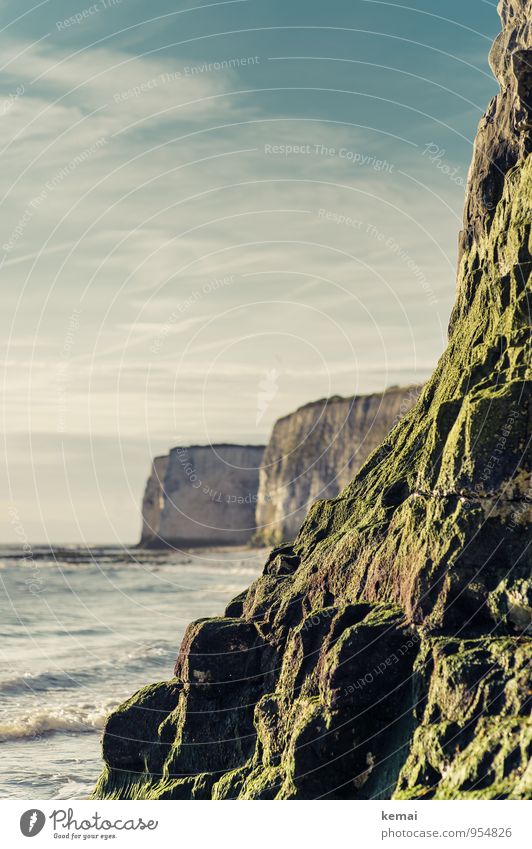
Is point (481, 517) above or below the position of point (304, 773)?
above

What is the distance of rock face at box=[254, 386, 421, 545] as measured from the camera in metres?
106

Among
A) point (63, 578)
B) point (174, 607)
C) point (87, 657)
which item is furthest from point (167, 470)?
point (87, 657)

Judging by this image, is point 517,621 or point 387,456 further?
→ point 387,456

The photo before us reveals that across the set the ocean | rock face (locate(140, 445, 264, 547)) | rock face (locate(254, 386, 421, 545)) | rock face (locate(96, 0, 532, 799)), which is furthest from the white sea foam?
rock face (locate(140, 445, 264, 547))

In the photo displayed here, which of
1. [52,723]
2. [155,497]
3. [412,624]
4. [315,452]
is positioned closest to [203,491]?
[155,497]

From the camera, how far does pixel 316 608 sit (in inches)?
534

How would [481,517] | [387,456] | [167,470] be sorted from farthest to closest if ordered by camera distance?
[167,470]
[387,456]
[481,517]

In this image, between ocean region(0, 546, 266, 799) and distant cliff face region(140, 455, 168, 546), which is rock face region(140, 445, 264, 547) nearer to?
distant cliff face region(140, 455, 168, 546)

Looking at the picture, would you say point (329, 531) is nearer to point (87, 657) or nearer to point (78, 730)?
point (78, 730)

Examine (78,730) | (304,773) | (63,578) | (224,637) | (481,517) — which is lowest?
(63,578)

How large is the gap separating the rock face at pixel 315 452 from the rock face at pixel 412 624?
264 feet

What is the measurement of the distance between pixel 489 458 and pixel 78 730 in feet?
54.4

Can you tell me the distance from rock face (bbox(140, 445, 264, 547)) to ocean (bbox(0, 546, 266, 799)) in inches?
2582

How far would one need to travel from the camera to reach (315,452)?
12256 centimetres
